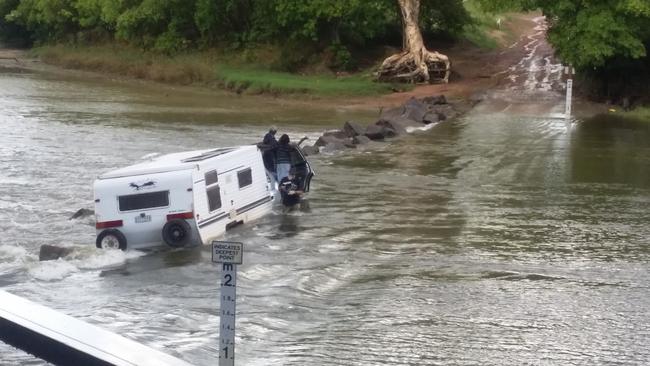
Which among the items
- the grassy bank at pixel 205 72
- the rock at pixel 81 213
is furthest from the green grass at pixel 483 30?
the rock at pixel 81 213

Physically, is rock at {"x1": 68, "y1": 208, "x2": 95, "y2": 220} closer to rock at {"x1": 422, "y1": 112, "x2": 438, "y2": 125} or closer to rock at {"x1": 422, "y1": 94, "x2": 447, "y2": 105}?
rock at {"x1": 422, "y1": 112, "x2": 438, "y2": 125}

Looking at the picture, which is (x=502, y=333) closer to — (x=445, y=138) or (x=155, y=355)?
(x=155, y=355)

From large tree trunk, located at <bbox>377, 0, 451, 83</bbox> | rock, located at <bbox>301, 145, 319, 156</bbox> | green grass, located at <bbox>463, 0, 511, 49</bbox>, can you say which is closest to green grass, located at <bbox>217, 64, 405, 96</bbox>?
large tree trunk, located at <bbox>377, 0, 451, 83</bbox>

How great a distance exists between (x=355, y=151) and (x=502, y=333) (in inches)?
674

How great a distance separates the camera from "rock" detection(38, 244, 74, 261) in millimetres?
14680

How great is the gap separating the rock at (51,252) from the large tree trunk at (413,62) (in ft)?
Answer: 116

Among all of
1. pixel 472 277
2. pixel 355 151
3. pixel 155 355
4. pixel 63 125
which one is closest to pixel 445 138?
pixel 355 151

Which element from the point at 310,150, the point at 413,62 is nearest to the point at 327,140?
the point at 310,150

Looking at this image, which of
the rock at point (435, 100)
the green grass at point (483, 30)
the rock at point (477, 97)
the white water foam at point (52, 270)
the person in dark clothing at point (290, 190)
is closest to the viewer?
the white water foam at point (52, 270)

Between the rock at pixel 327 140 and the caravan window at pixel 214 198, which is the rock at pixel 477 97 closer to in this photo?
the rock at pixel 327 140

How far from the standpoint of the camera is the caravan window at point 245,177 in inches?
674

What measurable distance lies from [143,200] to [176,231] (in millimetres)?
768

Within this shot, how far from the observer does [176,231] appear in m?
15.4

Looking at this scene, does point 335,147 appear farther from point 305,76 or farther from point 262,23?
point 262,23
